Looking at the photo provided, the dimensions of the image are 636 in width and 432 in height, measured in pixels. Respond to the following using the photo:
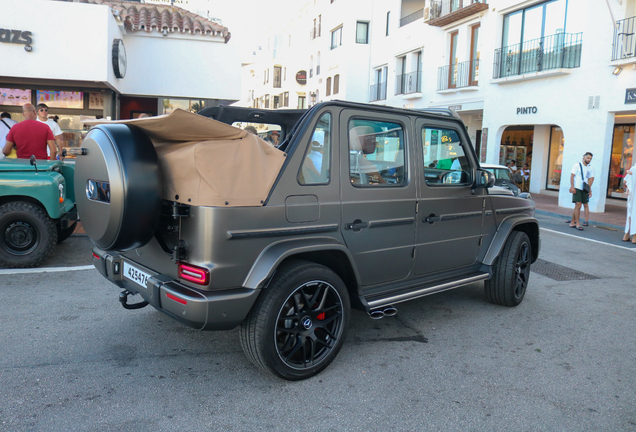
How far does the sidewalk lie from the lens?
13.2 metres

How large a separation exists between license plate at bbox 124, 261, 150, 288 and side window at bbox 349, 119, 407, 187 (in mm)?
1605

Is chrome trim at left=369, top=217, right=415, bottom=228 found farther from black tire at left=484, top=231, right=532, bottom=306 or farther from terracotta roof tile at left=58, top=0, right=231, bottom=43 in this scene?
terracotta roof tile at left=58, top=0, right=231, bottom=43

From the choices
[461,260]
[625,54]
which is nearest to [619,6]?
[625,54]

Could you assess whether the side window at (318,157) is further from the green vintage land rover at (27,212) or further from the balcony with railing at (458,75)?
the balcony with railing at (458,75)

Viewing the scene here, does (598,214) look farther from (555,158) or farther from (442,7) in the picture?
(442,7)

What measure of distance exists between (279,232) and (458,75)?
20.9 meters

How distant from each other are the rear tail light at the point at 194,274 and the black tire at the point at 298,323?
402 millimetres

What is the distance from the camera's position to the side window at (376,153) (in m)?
3.80

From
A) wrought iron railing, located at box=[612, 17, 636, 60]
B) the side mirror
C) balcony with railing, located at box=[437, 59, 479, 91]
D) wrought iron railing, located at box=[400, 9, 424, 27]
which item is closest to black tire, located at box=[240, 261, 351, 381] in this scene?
the side mirror

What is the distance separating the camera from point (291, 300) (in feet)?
11.2

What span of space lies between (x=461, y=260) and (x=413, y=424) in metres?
2.06

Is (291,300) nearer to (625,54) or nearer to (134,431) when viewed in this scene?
(134,431)

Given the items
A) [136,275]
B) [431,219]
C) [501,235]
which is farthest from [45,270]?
[501,235]

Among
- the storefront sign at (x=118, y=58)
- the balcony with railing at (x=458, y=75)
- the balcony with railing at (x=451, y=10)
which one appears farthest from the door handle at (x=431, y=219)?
Result: the balcony with railing at (x=458, y=75)
